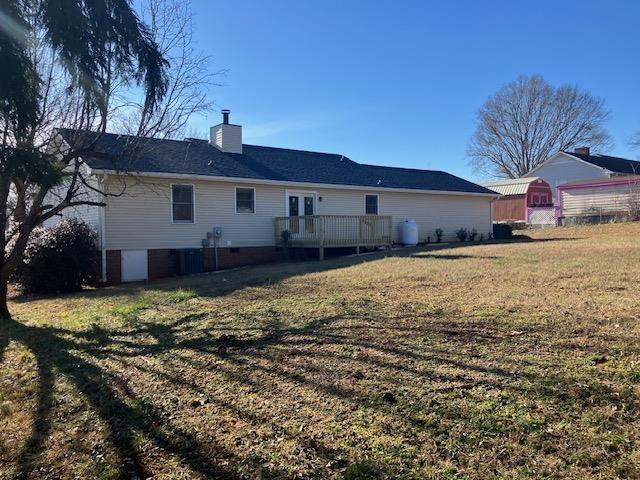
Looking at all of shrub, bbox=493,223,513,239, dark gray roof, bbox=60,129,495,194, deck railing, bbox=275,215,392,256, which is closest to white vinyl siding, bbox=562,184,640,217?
shrub, bbox=493,223,513,239

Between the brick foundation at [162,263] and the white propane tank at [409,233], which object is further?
the white propane tank at [409,233]

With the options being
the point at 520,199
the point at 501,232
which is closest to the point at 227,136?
the point at 501,232

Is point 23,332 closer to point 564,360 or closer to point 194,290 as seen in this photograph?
point 194,290

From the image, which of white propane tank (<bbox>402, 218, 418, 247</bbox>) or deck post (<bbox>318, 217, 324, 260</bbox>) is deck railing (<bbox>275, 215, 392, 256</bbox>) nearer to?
deck post (<bbox>318, 217, 324, 260</bbox>)

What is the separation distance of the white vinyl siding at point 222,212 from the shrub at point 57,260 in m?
0.97

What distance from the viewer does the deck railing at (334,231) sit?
1686 cm

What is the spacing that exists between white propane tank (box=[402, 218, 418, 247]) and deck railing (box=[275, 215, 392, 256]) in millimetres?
2248

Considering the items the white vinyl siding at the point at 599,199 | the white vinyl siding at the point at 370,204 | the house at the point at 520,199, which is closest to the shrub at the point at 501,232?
the white vinyl siding at the point at 599,199

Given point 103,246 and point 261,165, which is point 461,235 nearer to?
point 261,165

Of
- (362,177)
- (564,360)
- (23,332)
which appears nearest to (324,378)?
(564,360)

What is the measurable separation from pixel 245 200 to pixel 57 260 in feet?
20.5

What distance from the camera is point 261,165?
739 inches

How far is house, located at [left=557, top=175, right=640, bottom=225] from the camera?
25547mm

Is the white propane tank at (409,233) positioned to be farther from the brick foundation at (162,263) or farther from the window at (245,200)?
the brick foundation at (162,263)
